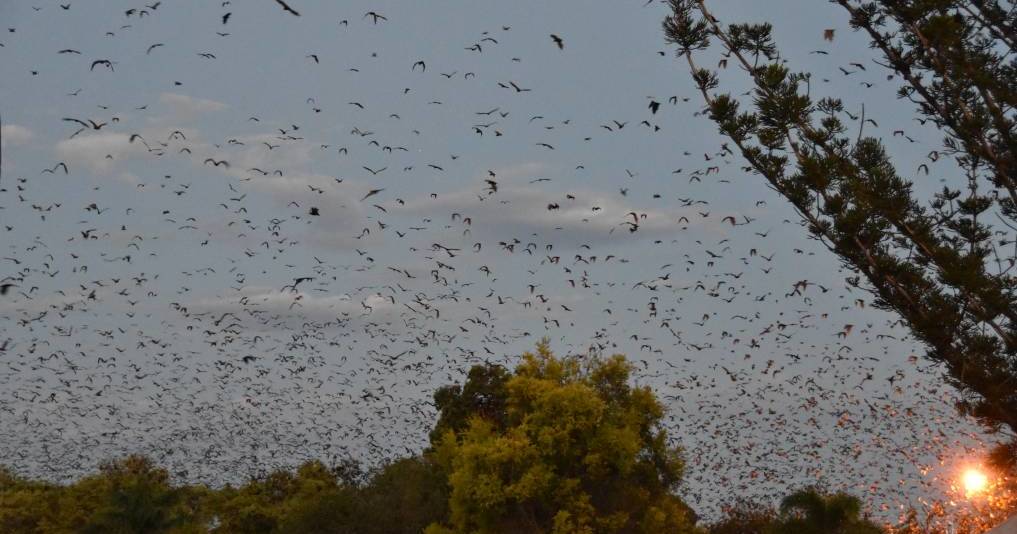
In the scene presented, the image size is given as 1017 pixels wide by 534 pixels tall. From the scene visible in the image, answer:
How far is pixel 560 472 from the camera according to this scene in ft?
104

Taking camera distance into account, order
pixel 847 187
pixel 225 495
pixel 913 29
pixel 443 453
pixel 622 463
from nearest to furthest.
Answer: pixel 847 187, pixel 913 29, pixel 622 463, pixel 443 453, pixel 225 495

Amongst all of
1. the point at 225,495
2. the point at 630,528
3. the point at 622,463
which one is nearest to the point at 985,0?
the point at 622,463

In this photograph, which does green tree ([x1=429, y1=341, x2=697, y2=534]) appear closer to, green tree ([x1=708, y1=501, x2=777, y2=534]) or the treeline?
the treeline

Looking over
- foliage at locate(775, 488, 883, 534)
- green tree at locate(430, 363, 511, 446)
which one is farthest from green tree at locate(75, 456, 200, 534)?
foliage at locate(775, 488, 883, 534)

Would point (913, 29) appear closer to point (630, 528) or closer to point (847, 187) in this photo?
point (847, 187)

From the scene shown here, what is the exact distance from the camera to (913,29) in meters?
18.0

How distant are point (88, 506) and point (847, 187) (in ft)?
182

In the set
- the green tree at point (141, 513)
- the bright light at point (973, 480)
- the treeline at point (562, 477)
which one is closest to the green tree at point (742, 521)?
the treeline at point (562, 477)

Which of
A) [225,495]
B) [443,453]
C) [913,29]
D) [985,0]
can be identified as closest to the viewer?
[913,29]

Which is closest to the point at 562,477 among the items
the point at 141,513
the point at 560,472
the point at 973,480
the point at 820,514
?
the point at 560,472

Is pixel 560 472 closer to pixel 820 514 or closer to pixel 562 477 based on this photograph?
pixel 562 477

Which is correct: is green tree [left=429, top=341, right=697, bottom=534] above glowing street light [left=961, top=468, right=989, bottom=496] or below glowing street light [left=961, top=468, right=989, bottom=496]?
below

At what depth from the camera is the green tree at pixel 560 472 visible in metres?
30.7

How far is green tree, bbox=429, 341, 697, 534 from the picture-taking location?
30734mm
